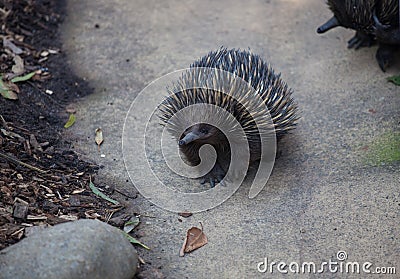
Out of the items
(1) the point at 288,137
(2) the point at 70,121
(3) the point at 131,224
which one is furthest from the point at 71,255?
(1) the point at 288,137

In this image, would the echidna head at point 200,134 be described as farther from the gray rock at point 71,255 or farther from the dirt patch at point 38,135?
the gray rock at point 71,255

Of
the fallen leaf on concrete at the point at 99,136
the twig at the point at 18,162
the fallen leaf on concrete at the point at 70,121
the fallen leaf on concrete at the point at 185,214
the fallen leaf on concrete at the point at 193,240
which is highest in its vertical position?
the twig at the point at 18,162

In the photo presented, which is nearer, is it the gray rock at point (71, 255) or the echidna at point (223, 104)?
the gray rock at point (71, 255)

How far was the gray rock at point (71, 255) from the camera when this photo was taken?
3.36m

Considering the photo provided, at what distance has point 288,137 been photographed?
5.47 meters

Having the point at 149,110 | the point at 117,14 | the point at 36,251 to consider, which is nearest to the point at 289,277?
the point at 36,251

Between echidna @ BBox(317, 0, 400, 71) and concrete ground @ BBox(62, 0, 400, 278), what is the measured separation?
213 mm

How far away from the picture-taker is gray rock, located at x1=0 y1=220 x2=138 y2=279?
132 inches

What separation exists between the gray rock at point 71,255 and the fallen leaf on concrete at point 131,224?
25.8 inches

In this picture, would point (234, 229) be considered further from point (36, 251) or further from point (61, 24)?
point (61, 24)

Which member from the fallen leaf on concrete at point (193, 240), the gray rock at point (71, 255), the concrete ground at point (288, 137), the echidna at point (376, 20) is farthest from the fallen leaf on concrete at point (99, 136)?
the echidna at point (376, 20)

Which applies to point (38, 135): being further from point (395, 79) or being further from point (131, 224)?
point (395, 79)

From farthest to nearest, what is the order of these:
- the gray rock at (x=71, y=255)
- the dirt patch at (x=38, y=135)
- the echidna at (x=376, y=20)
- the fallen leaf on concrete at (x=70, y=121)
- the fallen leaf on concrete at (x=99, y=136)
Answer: the echidna at (x=376, y=20) → the fallen leaf on concrete at (x=70, y=121) → the fallen leaf on concrete at (x=99, y=136) → the dirt patch at (x=38, y=135) → the gray rock at (x=71, y=255)

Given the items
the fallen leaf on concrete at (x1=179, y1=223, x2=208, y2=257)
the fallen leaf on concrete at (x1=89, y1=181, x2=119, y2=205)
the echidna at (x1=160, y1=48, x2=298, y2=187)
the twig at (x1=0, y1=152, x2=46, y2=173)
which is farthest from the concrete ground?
the twig at (x1=0, y1=152, x2=46, y2=173)
